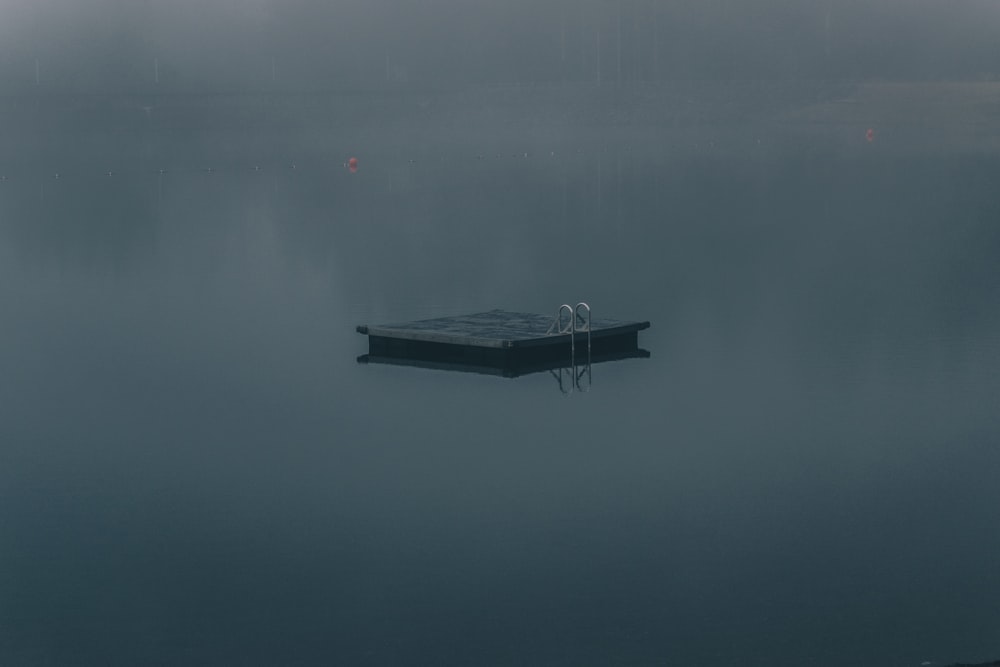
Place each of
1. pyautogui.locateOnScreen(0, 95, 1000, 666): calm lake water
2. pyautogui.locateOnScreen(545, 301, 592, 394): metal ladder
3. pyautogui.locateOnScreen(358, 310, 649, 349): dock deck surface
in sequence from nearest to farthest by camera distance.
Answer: pyautogui.locateOnScreen(0, 95, 1000, 666): calm lake water < pyautogui.locateOnScreen(545, 301, 592, 394): metal ladder < pyautogui.locateOnScreen(358, 310, 649, 349): dock deck surface

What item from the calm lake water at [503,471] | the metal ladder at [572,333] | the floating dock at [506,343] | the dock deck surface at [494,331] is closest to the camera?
the calm lake water at [503,471]

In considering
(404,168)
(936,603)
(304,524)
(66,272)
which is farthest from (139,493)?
(404,168)

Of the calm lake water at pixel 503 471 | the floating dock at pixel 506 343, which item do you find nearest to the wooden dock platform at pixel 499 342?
the floating dock at pixel 506 343

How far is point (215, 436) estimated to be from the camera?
2734cm

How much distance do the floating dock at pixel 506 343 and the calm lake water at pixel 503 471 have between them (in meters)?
0.64

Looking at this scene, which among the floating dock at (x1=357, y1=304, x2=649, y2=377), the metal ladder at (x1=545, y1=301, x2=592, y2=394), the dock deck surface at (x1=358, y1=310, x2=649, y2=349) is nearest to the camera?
the metal ladder at (x1=545, y1=301, x2=592, y2=394)

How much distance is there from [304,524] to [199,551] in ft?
5.66

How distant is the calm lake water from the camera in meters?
18.0

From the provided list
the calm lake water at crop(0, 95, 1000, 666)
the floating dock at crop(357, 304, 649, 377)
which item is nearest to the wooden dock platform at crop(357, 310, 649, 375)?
the floating dock at crop(357, 304, 649, 377)

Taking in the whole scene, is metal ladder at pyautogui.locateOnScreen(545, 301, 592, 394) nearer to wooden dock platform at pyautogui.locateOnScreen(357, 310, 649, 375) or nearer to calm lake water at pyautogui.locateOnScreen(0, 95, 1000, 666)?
wooden dock platform at pyautogui.locateOnScreen(357, 310, 649, 375)

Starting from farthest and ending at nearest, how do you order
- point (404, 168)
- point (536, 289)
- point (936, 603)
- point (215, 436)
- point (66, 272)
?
point (404, 168)
point (66, 272)
point (536, 289)
point (215, 436)
point (936, 603)

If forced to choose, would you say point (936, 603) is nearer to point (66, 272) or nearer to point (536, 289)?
point (536, 289)

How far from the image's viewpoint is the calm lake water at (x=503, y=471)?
59.0ft

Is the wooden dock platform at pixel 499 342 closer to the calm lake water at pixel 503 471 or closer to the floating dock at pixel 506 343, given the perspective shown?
the floating dock at pixel 506 343
